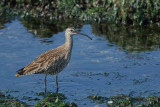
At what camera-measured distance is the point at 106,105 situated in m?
9.84

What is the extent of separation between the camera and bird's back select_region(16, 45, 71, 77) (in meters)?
11.4

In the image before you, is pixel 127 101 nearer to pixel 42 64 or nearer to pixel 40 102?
pixel 40 102

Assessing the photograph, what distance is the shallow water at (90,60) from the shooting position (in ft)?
36.8

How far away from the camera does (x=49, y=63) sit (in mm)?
11453

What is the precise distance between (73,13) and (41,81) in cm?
716

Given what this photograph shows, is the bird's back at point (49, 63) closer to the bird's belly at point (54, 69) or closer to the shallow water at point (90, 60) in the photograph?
the bird's belly at point (54, 69)

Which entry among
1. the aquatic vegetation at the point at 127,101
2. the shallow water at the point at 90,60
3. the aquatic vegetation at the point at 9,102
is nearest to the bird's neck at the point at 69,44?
the shallow water at the point at 90,60

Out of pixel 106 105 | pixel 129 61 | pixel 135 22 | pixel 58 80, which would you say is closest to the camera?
pixel 106 105

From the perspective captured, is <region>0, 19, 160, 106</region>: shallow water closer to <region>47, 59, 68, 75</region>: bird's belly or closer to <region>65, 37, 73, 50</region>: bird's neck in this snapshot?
<region>47, 59, 68, 75</region>: bird's belly

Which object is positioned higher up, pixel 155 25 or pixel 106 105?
pixel 155 25

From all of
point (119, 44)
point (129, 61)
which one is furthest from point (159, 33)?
point (129, 61)

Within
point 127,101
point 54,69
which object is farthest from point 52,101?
point 127,101

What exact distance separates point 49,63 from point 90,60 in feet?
8.29

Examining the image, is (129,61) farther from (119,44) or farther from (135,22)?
(135,22)
